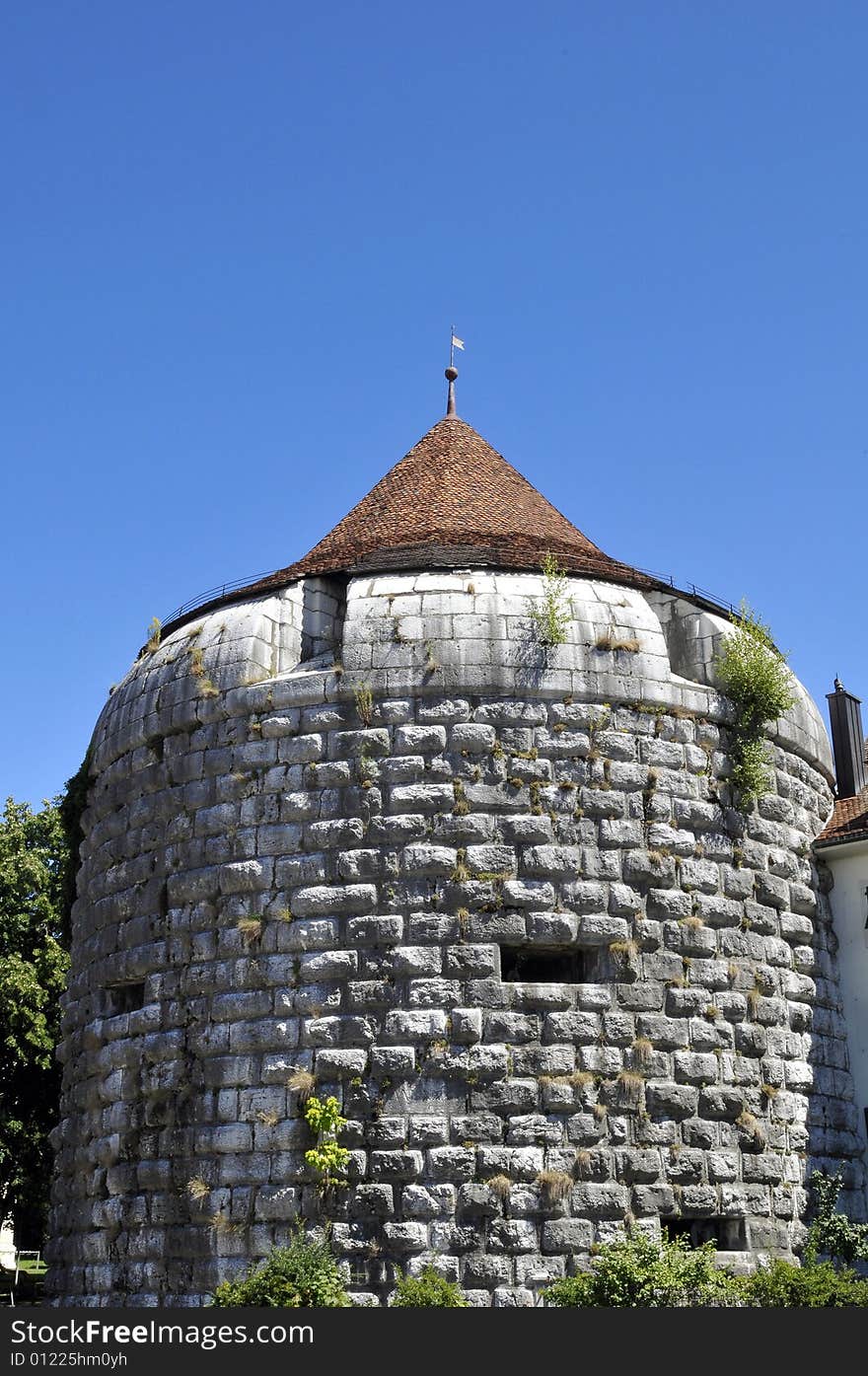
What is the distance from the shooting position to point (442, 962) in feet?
48.2

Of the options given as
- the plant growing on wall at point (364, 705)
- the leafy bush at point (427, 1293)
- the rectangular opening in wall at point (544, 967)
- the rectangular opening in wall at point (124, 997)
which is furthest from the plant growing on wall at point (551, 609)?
the leafy bush at point (427, 1293)

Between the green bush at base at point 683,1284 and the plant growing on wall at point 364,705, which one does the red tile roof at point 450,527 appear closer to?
the plant growing on wall at point 364,705

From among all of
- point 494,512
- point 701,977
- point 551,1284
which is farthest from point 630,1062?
point 494,512

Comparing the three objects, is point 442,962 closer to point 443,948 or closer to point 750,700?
point 443,948

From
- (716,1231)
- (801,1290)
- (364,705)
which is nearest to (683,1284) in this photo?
(801,1290)

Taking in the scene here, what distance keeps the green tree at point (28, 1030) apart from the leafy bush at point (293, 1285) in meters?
13.8

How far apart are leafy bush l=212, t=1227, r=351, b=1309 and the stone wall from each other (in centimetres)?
33

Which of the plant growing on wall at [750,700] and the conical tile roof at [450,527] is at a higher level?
the conical tile roof at [450,527]

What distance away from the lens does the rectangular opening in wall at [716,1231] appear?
14953mm

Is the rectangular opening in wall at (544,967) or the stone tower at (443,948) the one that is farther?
the rectangular opening in wall at (544,967)

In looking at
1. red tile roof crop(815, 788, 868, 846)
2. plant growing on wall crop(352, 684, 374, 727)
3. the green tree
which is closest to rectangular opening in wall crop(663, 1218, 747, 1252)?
red tile roof crop(815, 788, 868, 846)

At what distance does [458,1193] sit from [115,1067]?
448cm

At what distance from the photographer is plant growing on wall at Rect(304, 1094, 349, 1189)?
46.3 ft

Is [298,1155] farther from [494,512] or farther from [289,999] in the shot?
[494,512]
